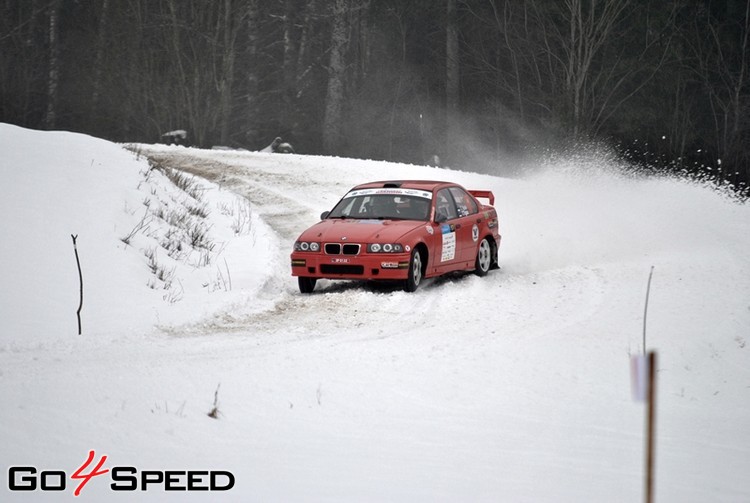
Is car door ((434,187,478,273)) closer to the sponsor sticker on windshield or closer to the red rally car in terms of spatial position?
the red rally car

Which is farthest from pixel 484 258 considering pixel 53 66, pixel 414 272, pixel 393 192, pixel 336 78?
pixel 53 66

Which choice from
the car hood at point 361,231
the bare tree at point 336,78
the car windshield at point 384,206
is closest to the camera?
the car hood at point 361,231

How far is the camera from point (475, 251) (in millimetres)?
13500

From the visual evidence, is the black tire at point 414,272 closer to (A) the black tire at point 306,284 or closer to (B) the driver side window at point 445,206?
(B) the driver side window at point 445,206

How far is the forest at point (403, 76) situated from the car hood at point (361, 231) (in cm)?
2029

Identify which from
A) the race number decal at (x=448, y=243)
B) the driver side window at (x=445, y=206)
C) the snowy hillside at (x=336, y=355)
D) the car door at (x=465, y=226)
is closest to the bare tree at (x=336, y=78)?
the snowy hillside at (x=336, y=355)

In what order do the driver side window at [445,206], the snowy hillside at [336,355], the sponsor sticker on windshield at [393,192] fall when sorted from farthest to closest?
the sponsor sticker on windshield at [393,192]
the driver side window at [445,206]
the snowy hillside at [336,355]

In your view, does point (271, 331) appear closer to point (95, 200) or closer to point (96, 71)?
point (95, 200)

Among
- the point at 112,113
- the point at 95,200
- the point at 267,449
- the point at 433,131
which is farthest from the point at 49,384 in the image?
the point at 433,131

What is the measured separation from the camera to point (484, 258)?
13844 mm

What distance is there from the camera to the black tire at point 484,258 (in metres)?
13.6

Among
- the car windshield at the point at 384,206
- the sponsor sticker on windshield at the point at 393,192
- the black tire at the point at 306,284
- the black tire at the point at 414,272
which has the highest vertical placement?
the sponsor sticker on windshield at the point at 393,192

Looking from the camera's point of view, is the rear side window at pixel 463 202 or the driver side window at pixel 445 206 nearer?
the driver side window at pixel 445 206

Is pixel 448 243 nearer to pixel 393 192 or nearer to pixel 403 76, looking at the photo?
pixel 393 192
